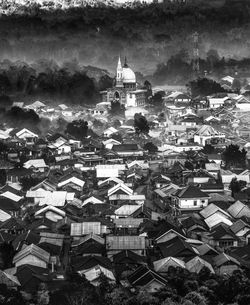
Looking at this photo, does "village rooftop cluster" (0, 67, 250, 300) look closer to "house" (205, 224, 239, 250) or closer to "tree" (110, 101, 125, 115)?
"house" (205, 224, 239, 250)

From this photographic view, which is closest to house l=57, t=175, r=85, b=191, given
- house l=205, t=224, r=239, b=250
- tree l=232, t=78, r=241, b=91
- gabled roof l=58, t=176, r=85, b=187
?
gabled roof l=58, t=176, r=85, b=187

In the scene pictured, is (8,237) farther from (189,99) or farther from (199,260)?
(189,99)

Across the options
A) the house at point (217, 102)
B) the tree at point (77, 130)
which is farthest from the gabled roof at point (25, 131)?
the house at point (217, 102)

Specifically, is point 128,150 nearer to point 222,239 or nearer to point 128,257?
point 222,239

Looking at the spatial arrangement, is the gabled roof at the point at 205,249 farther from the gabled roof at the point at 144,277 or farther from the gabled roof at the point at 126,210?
the gabled roof at the point at 126,210

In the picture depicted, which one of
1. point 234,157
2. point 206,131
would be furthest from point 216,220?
point 206,131

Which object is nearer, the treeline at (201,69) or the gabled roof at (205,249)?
the gabled roof at (205,249)

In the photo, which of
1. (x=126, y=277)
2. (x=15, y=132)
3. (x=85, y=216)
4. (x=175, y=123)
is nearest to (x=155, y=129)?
(x=175, y=123)
